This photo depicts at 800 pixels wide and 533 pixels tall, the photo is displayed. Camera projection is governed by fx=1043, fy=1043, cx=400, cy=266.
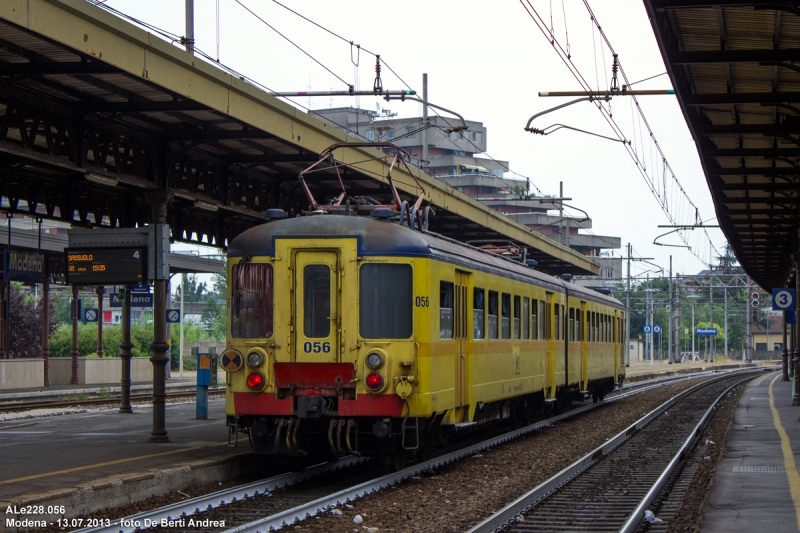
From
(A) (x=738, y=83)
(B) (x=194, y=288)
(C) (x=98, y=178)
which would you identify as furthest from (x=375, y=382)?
(B) (x=194, y=288)

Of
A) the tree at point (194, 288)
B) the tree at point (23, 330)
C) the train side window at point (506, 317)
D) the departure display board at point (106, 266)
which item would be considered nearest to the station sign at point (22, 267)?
the departure display board at point (106, 266)

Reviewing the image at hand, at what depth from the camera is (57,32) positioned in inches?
363

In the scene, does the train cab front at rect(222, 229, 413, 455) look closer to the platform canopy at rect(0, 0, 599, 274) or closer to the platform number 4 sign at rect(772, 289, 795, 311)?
the platform canopy at rect(0, 0, 599, 274)

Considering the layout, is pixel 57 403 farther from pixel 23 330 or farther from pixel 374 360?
pixel 23 330

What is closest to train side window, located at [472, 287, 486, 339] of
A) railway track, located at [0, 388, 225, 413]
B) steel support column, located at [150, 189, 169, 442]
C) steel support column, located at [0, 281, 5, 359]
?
steel support column, located at [150, 189, 169, 442]

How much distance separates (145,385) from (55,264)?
5.15m

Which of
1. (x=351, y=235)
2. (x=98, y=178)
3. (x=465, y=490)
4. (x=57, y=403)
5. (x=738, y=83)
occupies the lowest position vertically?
(x=57, y=403)

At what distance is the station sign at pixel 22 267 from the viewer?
80.2 feet

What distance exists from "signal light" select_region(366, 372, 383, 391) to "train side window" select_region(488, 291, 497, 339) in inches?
144

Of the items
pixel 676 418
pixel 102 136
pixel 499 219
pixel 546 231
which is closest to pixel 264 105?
pixel 102 136

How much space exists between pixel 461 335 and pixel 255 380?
2898 millimetres

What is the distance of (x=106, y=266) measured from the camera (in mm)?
13211

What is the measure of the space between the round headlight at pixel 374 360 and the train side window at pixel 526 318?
5.93m

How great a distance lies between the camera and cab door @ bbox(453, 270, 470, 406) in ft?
41.8
